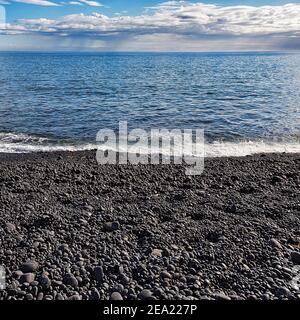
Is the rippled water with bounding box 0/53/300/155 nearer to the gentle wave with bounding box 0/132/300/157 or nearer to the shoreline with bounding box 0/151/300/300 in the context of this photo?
the gentle wave with bounding box 0/132/300/157

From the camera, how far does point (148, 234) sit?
793cm

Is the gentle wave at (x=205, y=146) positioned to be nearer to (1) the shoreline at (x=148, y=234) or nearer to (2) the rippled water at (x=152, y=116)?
(2) the rippled water at (x=152, y=116)

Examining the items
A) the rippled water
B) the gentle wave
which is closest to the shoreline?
the gentle wave

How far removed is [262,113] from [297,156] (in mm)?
12131

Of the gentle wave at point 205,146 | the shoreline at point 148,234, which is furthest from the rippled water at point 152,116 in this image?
the shoreline at point 148,234

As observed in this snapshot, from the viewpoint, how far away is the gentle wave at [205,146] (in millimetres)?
17219

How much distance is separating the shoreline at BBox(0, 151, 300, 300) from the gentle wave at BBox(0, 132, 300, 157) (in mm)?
4341

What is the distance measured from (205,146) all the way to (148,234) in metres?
10.9

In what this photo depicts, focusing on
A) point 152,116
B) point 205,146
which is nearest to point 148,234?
point 205,146

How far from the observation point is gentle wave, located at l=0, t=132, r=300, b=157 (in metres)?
17.2

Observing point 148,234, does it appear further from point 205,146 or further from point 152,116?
point 152,116

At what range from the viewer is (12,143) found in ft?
60.6
